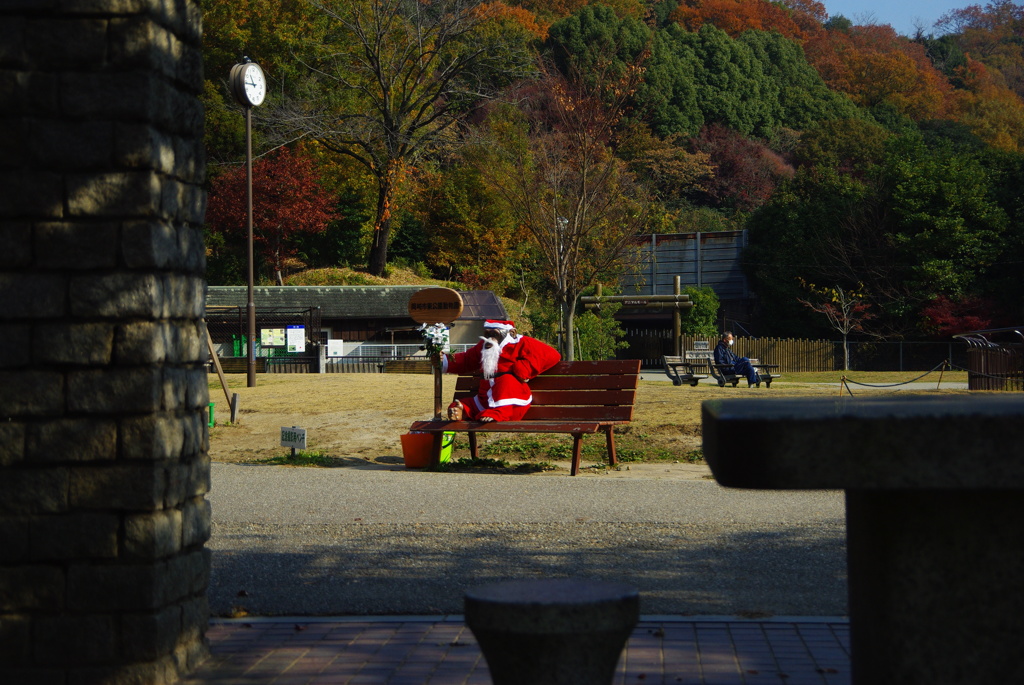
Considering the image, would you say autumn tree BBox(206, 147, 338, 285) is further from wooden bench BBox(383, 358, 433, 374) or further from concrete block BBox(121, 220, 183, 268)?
concrete block BBox(121, 220, 183, 268)

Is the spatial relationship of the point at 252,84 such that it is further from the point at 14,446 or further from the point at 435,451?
the point at 14,446

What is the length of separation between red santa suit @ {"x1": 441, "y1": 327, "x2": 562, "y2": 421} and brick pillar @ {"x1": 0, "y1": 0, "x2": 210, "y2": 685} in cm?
693

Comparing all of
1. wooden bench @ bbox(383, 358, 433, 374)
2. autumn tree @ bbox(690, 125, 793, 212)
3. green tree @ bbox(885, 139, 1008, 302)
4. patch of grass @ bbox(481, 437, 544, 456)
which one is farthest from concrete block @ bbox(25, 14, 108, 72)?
autumn tree @ bbox(690, 125, 793, 212)

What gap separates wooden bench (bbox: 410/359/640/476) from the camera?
1102 cm

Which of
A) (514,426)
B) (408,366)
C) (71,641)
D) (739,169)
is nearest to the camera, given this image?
(71,641)

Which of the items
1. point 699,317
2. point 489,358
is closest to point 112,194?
point 489,358

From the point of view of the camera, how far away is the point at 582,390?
11570 millimetres

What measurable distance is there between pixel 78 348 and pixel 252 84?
53.4ft

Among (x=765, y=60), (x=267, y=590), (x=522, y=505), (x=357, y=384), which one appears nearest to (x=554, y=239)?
(x=357, y=384)

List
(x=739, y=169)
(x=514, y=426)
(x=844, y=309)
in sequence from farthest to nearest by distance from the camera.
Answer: (x=739, y=169), (x=844, y=309), (x=514, y=426)

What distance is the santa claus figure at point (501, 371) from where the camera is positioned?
11.3 metres

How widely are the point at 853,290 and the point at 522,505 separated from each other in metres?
39.1

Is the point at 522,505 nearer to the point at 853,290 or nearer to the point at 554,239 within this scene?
the point at 554,239

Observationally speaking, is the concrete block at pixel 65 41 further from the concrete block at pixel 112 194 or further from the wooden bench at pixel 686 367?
the wooden bench at pixel 686 367
